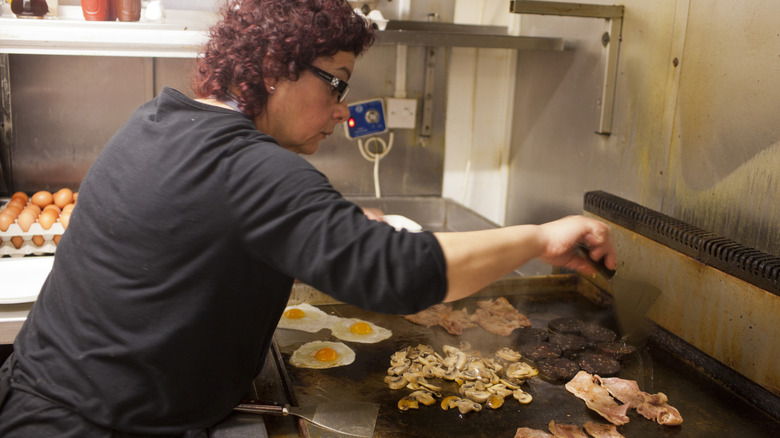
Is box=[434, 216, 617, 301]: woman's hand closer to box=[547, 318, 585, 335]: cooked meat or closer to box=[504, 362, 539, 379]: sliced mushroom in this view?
box=[504, 362, 539, 379]: sliced mushroom

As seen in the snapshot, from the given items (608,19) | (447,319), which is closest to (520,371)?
(447,319)

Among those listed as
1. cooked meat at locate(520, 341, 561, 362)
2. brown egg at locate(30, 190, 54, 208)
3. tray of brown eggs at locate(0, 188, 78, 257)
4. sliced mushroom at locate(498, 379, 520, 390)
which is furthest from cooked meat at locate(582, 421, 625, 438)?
brown egg at locate(30, 190, 54, 208)

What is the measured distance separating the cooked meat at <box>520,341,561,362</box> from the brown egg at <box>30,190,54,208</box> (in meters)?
2.10

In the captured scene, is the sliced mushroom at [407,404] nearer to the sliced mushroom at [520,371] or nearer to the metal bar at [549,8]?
the sliced mushroom at [520,371]

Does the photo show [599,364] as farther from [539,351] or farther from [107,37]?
[107,37]

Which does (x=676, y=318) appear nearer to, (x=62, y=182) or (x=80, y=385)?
(x=80, y=385)

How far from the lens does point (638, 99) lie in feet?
8.29

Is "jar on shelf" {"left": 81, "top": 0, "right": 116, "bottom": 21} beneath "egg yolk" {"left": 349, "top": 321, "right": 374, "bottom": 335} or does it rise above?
above

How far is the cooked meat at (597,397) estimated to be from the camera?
1.62 metres

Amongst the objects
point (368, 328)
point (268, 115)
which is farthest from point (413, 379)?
point (268, 115)

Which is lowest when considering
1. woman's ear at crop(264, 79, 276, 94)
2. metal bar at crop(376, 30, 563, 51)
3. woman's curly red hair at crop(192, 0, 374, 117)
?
woman's ear at crop(264, 79, 276, 94)

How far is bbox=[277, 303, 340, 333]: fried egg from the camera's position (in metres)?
2.12

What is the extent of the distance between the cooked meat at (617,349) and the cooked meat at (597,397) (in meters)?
0.19

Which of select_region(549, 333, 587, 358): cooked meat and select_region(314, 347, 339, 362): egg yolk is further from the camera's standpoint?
select_region(549, 333, 587, 358): cooked meat
